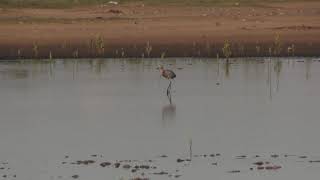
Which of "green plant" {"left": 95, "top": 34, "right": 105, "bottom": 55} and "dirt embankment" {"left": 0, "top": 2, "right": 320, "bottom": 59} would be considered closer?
"green plant" {"left": 95, "top": 34, "right": 105, "bottom": 55}

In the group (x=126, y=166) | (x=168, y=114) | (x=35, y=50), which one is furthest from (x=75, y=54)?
(x=126, y=166)

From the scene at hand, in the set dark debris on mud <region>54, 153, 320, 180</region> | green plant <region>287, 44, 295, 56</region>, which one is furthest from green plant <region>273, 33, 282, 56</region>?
dark debris on mud <region>54, 153, 320, 180</region>

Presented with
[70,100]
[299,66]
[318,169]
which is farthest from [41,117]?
[299,66]

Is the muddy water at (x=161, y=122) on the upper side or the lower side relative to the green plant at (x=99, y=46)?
lower

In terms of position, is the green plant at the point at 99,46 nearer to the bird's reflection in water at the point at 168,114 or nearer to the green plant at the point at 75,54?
the green plant at the point at 75,54

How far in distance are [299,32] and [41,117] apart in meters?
18.3

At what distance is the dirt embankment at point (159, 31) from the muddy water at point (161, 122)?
386 centimetres

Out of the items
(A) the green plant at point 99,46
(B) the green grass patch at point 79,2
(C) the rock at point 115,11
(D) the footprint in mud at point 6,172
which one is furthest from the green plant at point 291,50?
(D) the footprint in mud at point 6,172

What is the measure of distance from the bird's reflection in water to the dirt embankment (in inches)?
415

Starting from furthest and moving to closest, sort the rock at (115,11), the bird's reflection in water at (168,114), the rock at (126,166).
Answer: the rock at (115,11)
the bird's reflection in water at (168,114)
the rock at (126,166)

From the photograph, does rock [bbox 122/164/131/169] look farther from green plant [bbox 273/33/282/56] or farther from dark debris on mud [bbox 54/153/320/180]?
green plant [bbox 273/33/282/56]

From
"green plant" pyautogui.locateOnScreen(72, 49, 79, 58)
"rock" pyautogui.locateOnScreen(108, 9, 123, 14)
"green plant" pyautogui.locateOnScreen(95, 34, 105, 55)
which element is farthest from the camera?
"rock" pyautogui.locateOnScreen(108, 9, 123, 14)

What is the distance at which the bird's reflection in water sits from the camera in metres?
17.9

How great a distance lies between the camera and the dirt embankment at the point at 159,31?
31391 millimetres
